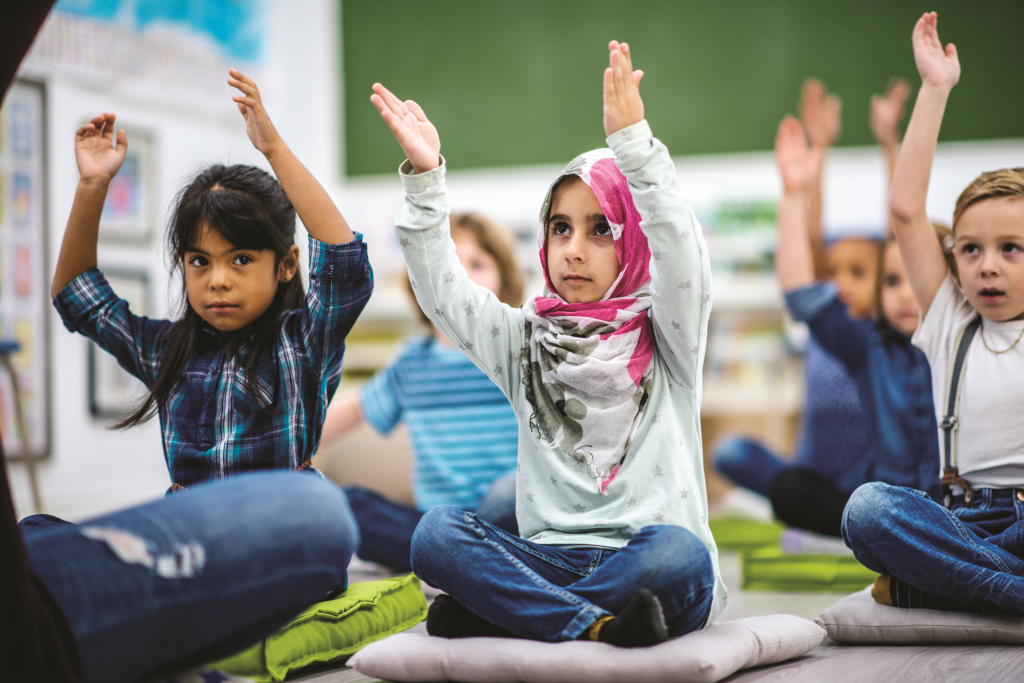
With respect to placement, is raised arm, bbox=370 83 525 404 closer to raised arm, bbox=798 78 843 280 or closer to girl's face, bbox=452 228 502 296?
girl's face, bbox=452 228 502 296

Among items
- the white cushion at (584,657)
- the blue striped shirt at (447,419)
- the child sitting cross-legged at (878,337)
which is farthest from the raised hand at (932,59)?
the blue striped shirt at (447,419)

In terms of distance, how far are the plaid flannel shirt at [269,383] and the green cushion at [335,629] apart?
21 cm

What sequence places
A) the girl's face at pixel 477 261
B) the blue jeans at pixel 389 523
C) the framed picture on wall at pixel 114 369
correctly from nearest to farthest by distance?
the blue jeans at pixel 389 523 < the girl's face at pixel 477 261 < the framed picture on wall at pixel 114 369

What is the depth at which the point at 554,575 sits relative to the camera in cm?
112

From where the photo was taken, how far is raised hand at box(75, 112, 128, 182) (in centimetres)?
133

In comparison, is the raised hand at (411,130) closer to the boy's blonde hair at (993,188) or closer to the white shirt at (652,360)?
the white shirt at (652,360)

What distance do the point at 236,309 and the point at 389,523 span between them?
31.7 inches

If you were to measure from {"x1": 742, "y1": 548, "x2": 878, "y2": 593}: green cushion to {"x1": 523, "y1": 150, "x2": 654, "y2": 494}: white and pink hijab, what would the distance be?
0.81 metres

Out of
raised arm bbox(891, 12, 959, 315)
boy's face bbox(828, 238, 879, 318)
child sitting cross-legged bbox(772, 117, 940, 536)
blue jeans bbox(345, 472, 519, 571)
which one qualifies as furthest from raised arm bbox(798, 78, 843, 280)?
blue jeans bbox(345, 472, 519, 571)

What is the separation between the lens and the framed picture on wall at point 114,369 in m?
3.24

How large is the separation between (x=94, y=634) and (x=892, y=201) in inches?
48.0

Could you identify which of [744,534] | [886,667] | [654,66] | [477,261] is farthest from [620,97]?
[654,66]

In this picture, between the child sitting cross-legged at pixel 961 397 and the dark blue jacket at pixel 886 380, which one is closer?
the child sitting cross-legged at pixel 961 397

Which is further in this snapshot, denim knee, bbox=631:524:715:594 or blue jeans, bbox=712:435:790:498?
blue jeans, bbox=712:435:790:498
